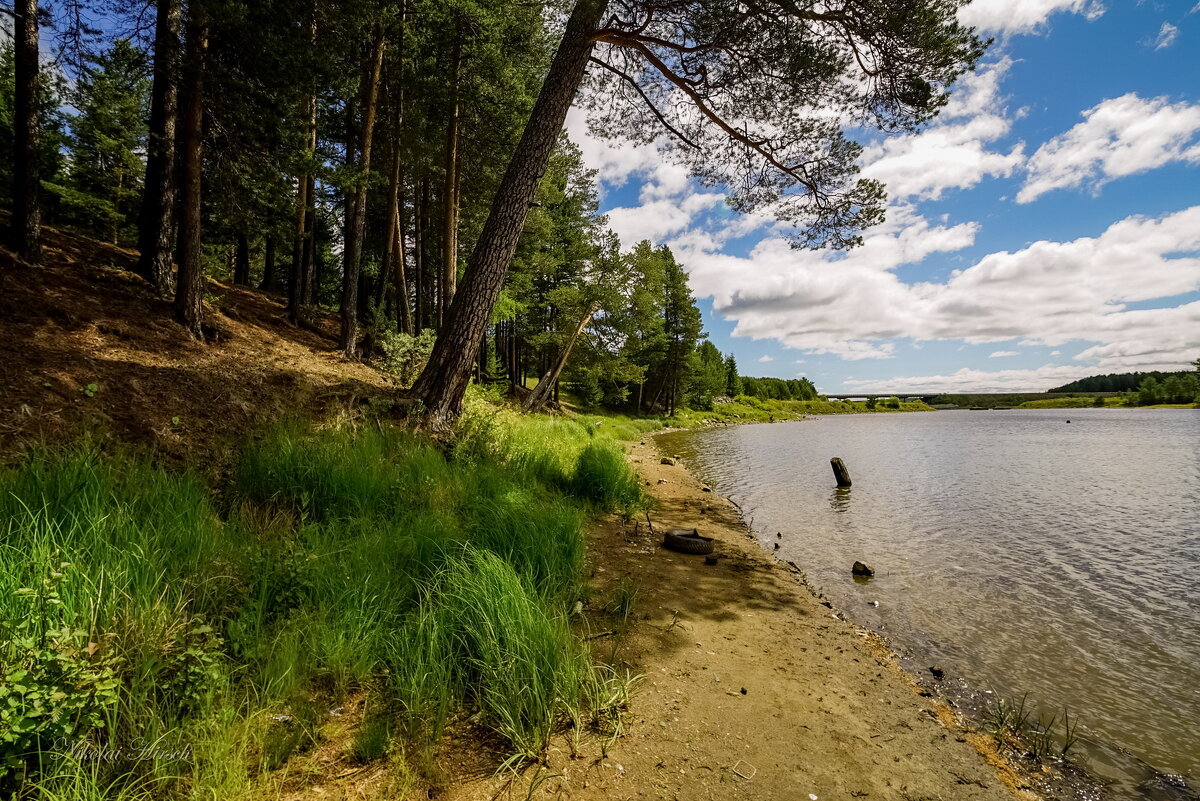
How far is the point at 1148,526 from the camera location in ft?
29.5

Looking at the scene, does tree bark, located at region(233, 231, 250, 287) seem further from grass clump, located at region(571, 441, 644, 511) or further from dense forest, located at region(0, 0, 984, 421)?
grass clump, located at region(571, 441, 644, 511)

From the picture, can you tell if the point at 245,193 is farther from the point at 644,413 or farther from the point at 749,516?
the point at 644,413

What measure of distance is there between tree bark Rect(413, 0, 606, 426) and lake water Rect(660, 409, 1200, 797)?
5715mm

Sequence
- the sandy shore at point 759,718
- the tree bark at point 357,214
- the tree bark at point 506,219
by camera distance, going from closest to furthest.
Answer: the sandy shore at point 759,718 → the tree bark at point 506,219 → the tree bark at point 357,214

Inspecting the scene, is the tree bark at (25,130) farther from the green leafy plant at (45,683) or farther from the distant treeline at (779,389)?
the distant treeline at (779,389)

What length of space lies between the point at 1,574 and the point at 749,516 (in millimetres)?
9526

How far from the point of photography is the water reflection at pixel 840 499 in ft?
34.6

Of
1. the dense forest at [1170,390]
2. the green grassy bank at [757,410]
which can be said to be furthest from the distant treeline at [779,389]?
the dense forest at [1170,390]

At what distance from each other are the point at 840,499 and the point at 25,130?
55.8ft

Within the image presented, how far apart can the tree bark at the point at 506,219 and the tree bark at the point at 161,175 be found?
19.4ft

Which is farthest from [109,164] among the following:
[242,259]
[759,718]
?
[759,718]

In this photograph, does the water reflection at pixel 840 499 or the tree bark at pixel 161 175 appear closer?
the tree bark at pixel 161 175

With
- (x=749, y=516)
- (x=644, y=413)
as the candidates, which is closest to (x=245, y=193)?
(x=749, y=516)

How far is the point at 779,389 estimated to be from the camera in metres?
98.8
